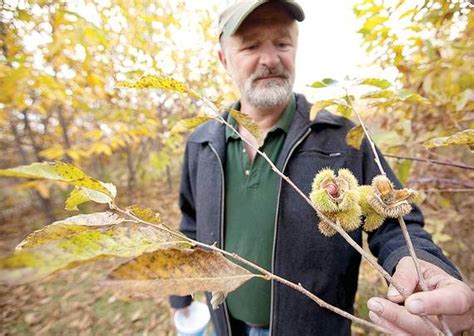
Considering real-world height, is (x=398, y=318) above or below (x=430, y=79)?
below

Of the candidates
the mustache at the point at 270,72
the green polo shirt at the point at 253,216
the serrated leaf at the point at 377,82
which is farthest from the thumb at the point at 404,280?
the mustache at the point at 270,72

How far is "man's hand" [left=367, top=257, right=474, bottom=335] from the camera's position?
52 centimetres

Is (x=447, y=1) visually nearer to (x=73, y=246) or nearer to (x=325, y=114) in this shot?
(x=325, y=114)

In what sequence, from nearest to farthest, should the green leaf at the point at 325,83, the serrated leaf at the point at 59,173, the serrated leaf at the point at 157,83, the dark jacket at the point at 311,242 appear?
the serrated leaf at the point at 59,173, the serrated leaf at the point at 157,83, the green leaf at the point at 325,83, the dark jacket at the point at 311,242

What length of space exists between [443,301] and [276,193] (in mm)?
911

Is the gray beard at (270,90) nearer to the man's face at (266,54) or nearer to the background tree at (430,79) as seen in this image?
the man's face at (266,54)

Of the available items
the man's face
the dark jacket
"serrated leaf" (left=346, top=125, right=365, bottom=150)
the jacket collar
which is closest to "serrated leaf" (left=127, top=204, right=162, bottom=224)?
"serrated leaf" (left=346, top=125, right=365, bottom=150)

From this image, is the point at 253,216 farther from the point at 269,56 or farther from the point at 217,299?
the point at 217,299

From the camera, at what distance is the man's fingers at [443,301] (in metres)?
0.52

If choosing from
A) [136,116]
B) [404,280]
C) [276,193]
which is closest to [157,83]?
[404,280]

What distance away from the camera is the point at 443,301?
544mm

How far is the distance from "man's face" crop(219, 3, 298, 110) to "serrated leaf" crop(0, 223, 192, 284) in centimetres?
113

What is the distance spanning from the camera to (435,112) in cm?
182

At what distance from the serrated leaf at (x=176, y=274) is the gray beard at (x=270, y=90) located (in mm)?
1136
